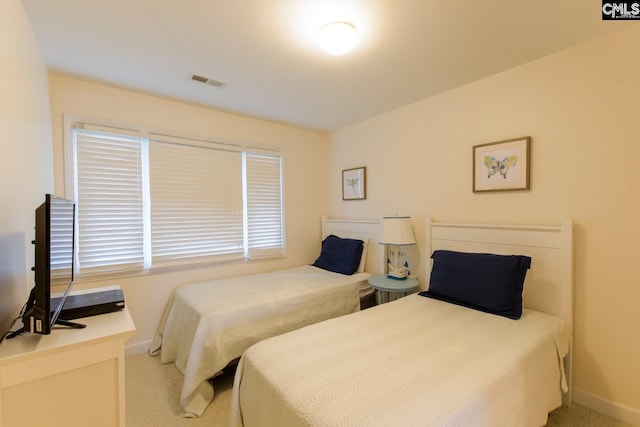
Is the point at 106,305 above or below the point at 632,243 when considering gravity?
below

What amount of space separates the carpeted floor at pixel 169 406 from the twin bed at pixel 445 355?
16cm

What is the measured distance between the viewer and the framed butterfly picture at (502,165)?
211 centimetres

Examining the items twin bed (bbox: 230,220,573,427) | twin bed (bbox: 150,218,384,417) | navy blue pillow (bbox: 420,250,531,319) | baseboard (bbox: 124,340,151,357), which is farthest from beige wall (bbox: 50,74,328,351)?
navy blue pillow (bbox: 420,250,531,319)

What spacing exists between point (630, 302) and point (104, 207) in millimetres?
3894

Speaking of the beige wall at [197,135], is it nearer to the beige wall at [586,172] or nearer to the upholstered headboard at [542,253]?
the beige wall at [586,172]

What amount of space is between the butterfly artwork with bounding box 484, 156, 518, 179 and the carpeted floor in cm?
166

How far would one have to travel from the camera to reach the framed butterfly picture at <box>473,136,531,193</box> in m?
2.11

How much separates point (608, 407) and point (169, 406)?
2.90 m

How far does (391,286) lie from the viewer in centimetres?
257

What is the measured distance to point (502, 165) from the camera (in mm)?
2227

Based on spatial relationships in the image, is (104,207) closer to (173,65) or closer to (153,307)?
(153,307)

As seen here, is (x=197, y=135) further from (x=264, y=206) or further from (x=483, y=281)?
(x=483, y=281)

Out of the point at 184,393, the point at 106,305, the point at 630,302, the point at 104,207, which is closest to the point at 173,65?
the point at 104,207

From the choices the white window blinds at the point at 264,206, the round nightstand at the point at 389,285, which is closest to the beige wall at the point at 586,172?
the round nightstand at the point at 389,285
